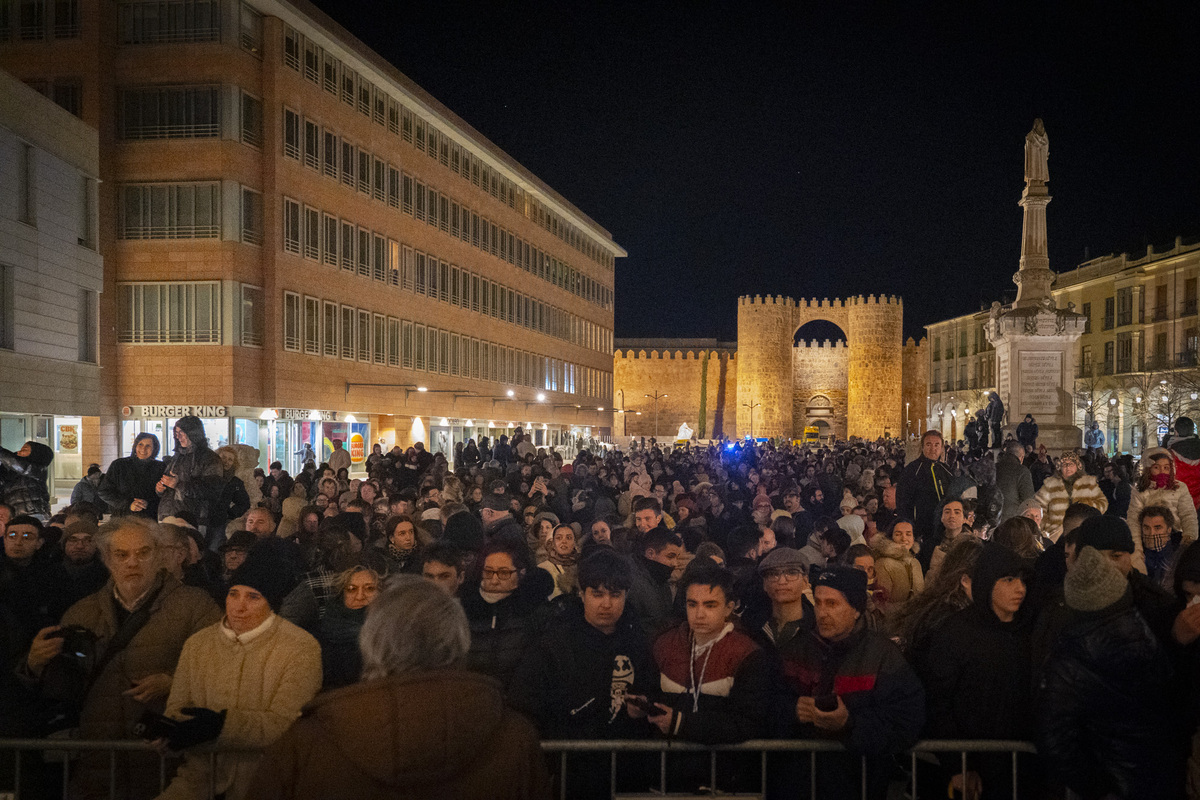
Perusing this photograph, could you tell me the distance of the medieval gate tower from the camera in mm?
82000

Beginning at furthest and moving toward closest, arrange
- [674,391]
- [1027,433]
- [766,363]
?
[674,391], [766,363], [1027,433]

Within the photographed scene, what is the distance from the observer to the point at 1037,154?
78.8 feet

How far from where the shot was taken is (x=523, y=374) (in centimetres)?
4903

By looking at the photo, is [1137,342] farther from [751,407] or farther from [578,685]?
[578,685]

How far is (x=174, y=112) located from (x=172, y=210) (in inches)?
99.7

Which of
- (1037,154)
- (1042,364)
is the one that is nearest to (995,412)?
(1042,364)

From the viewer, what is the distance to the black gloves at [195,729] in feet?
11.6

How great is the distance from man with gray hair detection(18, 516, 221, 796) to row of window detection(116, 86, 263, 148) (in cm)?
2479

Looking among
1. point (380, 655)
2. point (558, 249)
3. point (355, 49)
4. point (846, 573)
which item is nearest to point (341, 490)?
point (846, 573)

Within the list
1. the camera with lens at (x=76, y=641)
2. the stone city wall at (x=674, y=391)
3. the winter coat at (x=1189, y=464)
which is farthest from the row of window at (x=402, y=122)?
the stone city wall at (x=674, y=391)

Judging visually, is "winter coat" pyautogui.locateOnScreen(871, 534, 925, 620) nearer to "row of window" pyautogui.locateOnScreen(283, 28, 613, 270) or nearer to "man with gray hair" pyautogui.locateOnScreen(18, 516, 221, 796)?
"man with gray hair" pyautogui.locateOnScreen(18, 516, 221, 796)

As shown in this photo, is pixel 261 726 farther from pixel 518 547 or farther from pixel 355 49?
pixel 355 49

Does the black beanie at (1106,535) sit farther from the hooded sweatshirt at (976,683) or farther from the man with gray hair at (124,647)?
the man with gray hair at (124,647)

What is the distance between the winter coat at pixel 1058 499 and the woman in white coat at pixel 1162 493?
2.89 feet
